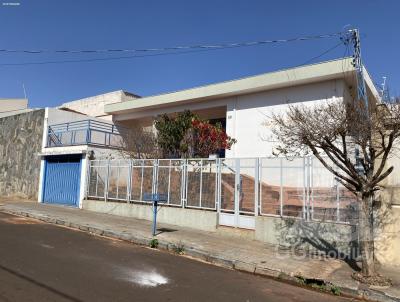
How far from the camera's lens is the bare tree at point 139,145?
19344 millimetres

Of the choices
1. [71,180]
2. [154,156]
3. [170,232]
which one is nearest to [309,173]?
[170,232]

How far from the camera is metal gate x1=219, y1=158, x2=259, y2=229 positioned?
39.4 feet

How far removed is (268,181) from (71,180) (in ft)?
39.2

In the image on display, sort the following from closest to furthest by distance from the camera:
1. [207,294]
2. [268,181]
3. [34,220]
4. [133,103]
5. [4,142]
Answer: [207,294] → [268,181] → [34,220] → [133,103] → [4,142]

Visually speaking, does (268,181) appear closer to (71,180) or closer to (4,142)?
(71,180)

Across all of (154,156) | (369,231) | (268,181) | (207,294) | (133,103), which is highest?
(133,103)

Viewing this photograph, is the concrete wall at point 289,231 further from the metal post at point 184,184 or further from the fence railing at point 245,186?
the metal post at point 184,184

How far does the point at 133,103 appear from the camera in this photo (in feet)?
78.7

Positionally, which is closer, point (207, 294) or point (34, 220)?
point (207, 294)

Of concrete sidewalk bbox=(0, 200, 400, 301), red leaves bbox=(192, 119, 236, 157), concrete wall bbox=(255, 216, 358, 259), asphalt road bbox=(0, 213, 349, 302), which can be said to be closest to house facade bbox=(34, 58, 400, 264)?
concrete wall bbox=(255, 216, 358, 259)

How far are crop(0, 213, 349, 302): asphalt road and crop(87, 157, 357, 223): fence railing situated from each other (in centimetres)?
343

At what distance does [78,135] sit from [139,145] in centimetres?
369

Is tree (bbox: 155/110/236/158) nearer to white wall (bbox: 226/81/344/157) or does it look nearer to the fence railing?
white wall (bbox: 226/81/344/157)

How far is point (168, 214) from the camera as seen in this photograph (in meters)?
14.3
